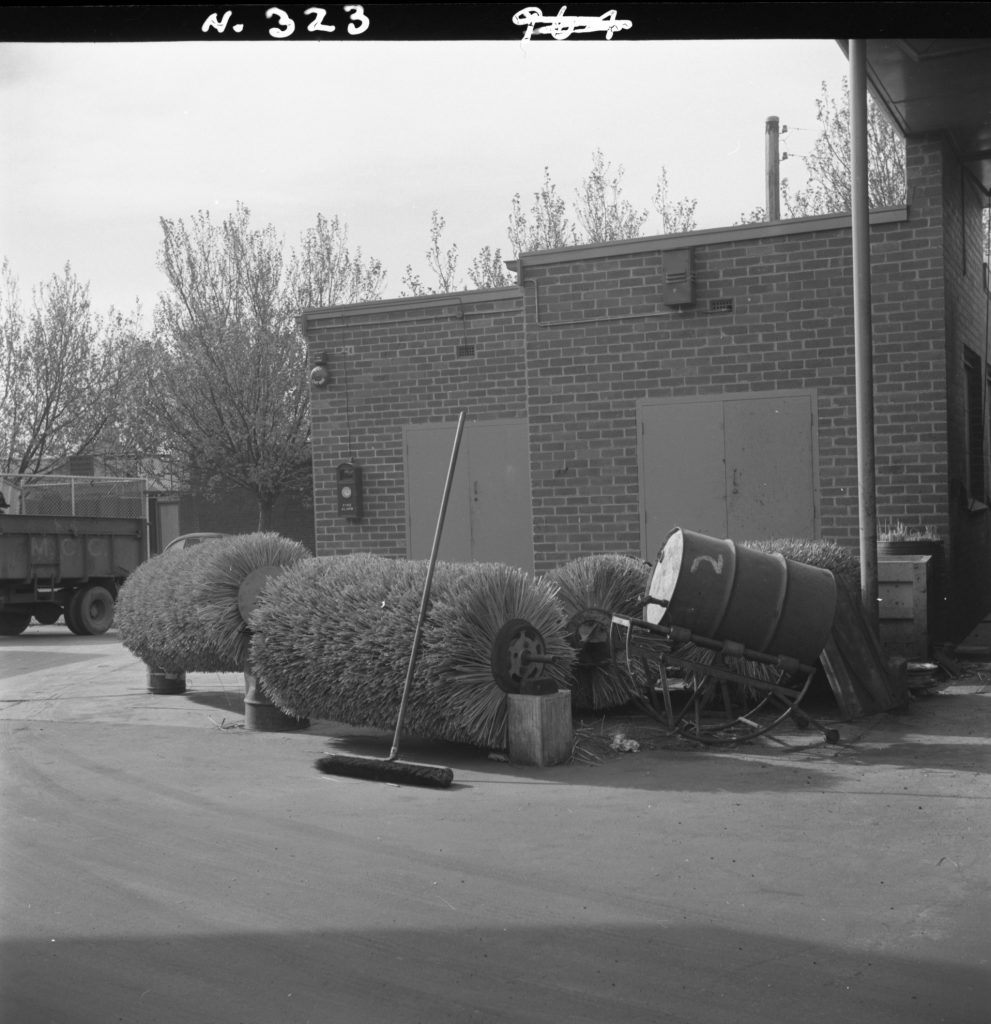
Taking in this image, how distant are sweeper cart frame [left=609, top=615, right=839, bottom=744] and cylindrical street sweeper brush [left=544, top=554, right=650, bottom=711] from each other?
0.45ft

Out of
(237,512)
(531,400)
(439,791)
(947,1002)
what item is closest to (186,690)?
(531,400)

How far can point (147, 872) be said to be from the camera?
5.39 metres

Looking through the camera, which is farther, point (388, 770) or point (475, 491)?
point (475, 491)

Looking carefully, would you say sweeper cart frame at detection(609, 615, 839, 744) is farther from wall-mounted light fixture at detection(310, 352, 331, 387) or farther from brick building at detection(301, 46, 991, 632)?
wall-mounted light fixture at detection(310, 352, 331, 387)

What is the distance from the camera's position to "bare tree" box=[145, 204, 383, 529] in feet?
89.0

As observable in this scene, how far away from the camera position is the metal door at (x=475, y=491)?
15.4m

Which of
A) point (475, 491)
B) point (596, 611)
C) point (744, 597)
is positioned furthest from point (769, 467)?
point (475, 491)

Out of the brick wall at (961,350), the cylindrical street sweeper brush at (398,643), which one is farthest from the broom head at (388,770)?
the brick wall at (961,350)

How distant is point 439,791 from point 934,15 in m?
4.47

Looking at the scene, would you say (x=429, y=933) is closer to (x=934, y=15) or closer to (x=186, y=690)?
(x=934, y=15)

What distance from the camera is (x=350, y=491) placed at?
51.1 feet

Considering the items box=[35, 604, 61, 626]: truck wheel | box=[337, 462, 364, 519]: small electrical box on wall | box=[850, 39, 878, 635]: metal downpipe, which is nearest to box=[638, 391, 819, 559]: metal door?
box=[850, 39, 878, 635]: metal downpipe
